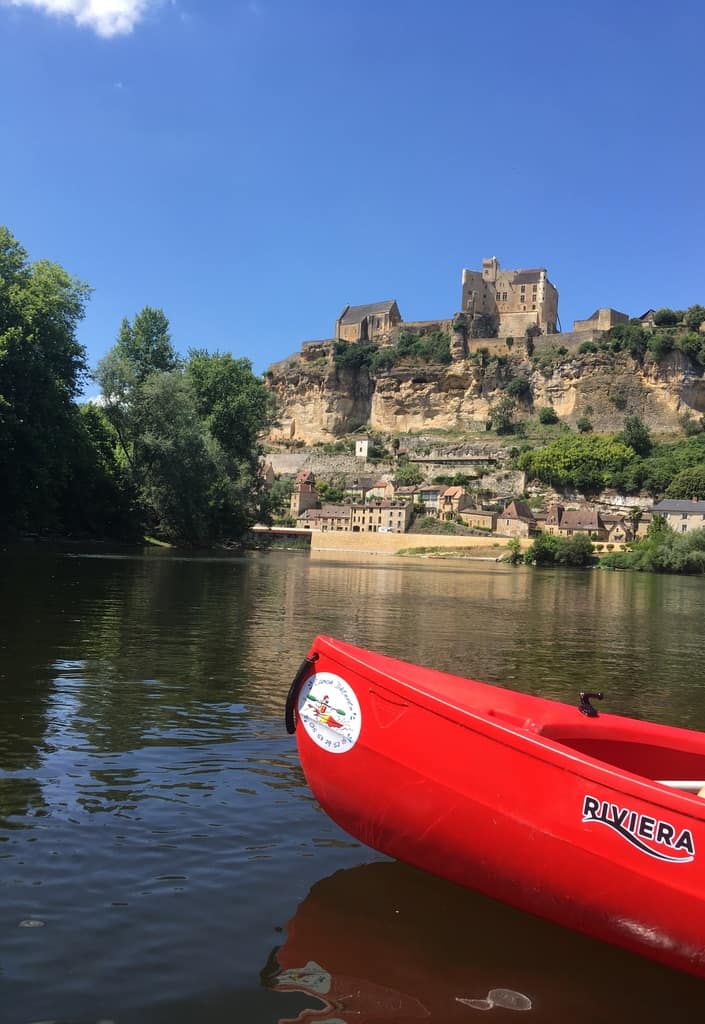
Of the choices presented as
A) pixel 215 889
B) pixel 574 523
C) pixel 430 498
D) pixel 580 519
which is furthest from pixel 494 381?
pixel 215 889

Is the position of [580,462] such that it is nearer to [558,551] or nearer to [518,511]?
[518,511]

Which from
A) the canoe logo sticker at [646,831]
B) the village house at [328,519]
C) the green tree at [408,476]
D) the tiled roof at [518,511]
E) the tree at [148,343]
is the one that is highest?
the tree at [148,343]

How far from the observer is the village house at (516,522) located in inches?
3482

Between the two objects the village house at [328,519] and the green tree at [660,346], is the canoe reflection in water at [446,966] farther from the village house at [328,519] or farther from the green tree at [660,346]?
the green tree at [660,346]

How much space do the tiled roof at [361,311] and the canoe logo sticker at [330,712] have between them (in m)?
134

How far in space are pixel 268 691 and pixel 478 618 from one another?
12.2 m

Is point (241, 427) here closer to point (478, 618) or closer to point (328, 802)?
point (478, 618)

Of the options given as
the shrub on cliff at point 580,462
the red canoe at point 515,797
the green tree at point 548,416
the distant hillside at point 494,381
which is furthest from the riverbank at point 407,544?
the red canoe at point 515,797

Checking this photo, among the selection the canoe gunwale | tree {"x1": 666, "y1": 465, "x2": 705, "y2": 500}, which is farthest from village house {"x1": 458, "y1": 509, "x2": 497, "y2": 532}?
the canoe gunwale

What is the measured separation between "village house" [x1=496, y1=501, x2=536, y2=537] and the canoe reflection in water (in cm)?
8444

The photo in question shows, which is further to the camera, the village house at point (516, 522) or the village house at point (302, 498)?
the village house at point (302, 498)

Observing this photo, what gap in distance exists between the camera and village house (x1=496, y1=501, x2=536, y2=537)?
88438 millimetres

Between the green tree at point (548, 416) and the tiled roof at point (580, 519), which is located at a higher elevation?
the green tree at point (548, 416)

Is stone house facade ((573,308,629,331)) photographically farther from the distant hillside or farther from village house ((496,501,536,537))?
village house ((496,501,536,537))
